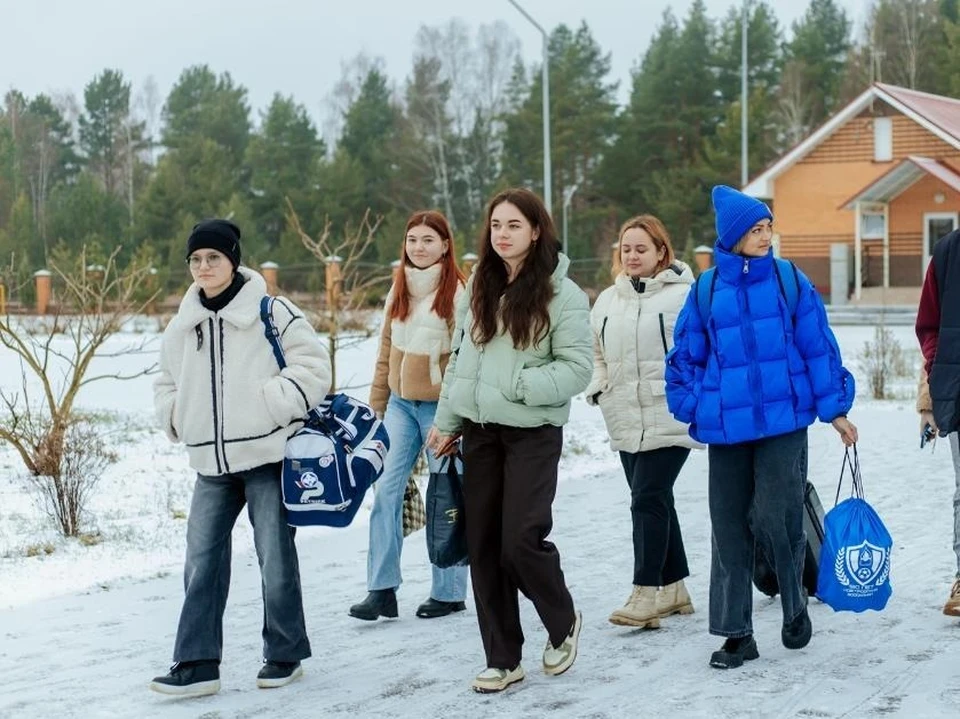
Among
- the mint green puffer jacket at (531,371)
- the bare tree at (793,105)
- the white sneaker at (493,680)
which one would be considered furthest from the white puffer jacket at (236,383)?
the bare tree at (793,105)

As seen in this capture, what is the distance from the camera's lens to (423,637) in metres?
6.48

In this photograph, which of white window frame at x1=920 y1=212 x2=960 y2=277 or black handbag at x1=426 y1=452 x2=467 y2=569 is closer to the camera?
black handbag at x1=426 y1=452 x2=467 y2=569

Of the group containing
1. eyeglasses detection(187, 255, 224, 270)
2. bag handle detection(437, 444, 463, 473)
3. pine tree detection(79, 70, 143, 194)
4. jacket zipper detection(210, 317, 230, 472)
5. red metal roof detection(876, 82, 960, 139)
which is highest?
pine tree detection(79, 70, 143, 194)

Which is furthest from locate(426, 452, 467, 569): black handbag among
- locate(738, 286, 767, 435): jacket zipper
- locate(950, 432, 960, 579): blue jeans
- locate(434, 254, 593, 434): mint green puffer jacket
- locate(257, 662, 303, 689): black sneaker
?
locate(950, 432, 960, 579): blue jeans

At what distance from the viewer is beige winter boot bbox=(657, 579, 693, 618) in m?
6.75

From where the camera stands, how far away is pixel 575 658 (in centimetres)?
587

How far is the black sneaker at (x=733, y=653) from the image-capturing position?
5.77m

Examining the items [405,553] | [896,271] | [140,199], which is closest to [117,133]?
[140,199]

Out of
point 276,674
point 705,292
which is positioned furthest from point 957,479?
point 276,674

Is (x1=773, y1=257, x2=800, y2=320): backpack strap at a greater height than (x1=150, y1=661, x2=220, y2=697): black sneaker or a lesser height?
greater

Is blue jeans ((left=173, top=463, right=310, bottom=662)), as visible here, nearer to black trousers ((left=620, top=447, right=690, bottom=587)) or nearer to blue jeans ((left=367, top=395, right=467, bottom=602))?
blue jeans ((left=367, top=395, right=467, bottom=602))

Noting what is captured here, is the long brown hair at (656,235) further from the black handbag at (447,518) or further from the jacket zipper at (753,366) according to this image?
the black handbag at (447,518)

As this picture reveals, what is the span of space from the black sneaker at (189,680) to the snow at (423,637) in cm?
5

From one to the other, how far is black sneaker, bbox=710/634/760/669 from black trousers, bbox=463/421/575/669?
595 millimetres
